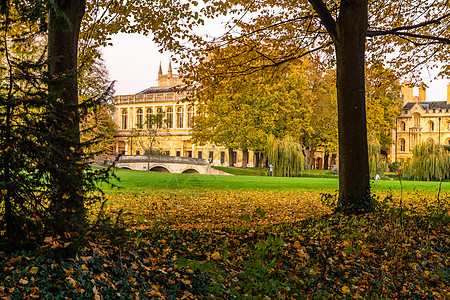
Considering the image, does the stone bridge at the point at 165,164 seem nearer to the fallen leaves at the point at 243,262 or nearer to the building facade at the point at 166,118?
the building facade at the point at 166,118

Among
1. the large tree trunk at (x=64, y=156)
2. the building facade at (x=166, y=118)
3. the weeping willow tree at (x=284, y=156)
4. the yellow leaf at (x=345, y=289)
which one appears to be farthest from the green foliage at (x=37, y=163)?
the building facade at (x=166, y=118)

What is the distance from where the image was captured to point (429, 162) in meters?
27.8

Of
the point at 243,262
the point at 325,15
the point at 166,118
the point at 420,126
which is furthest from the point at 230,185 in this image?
the point at 420,126

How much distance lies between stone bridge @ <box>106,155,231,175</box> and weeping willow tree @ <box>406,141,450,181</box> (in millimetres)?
17675

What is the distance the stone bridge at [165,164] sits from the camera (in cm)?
4034

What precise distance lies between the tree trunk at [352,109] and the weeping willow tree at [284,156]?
62.8 ft

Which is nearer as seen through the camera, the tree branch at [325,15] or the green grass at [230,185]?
the tree branch at [325,15]

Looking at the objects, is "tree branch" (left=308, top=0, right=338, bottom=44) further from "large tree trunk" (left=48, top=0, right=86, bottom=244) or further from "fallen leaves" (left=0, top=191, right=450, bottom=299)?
"large tree trunk" (left=48, top=0, right=86, bottom=244)

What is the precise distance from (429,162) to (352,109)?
24.3 meters

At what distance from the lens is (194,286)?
11.8ft

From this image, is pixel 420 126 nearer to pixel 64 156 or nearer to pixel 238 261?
pixel 238 261

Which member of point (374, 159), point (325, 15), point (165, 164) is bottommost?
point (165, 164)

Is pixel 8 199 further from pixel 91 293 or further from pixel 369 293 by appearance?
pixel 369 293

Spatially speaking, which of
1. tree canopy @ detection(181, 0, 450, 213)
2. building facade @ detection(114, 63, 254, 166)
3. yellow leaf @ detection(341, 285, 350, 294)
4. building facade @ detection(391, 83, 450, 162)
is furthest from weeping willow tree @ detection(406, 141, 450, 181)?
building facade @ detection(391, 83, 450, 162)
